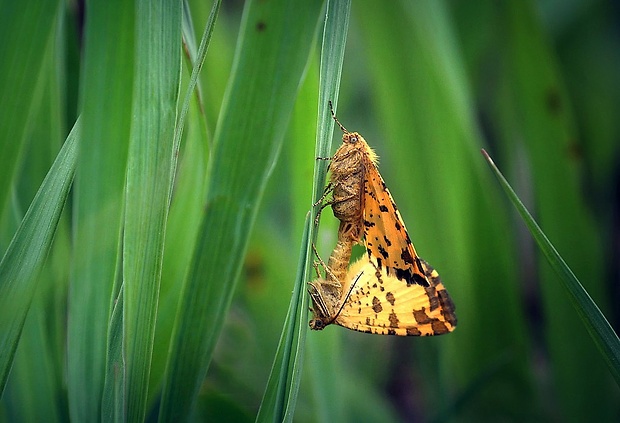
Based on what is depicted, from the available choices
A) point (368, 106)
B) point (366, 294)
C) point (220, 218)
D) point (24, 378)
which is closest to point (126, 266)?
point (220, 218)

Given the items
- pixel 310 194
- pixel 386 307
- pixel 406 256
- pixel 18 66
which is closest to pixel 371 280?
pixel 386 307

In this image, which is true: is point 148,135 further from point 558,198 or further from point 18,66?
point 558,198

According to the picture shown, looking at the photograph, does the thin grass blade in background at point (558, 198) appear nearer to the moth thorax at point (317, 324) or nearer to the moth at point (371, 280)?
the moth at point (371, 280)

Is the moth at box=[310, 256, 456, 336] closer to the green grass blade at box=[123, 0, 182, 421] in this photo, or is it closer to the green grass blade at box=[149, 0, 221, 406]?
the green grass blade at box=[149, 0, 221, 406]

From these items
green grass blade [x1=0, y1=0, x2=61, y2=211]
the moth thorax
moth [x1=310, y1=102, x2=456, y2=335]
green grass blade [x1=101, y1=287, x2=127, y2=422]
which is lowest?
green grass blade [x1=101, y1=287, x2=127, y2=422]

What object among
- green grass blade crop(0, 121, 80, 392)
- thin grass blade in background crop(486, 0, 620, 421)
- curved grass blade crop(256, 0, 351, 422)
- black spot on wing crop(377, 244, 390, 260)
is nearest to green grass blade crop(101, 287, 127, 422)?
green grass blade crop(0, 121, 80, 392)

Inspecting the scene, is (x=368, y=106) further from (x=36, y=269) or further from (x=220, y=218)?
(x=36, y=269)

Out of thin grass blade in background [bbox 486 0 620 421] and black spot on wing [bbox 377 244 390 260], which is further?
thin grass blade in background [bbox 486 0 620 421]
